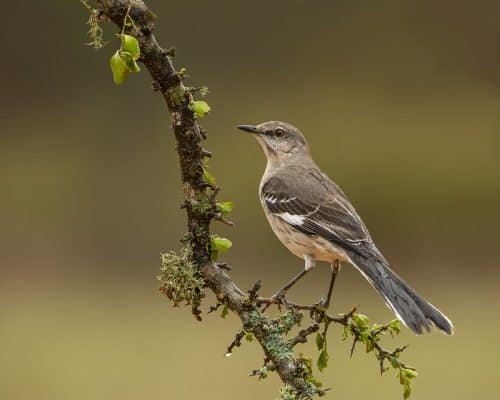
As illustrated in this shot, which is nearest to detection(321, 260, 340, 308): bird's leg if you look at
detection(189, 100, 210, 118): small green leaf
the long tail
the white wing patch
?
the long tail

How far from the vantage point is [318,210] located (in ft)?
18.1

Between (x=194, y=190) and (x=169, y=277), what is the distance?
295 millimetres

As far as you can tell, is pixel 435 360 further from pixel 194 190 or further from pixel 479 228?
pixel 194 190

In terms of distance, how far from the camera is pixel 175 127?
3021mm

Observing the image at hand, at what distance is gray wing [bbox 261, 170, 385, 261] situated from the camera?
5.12 meters

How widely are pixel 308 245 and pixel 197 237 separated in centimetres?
204

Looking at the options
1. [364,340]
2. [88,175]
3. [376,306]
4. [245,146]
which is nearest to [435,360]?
[376,306]

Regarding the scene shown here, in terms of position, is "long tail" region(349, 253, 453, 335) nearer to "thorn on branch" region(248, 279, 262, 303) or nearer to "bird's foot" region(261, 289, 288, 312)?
"bird's foot" region(261, 289, 288, 312)

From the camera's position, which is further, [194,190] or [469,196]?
[469,196]

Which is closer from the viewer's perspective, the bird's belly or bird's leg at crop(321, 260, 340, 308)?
bird's leg at crop(321, 260, 340, 308)

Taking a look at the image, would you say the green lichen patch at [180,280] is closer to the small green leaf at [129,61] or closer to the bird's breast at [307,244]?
the small green leaf at [129,61]

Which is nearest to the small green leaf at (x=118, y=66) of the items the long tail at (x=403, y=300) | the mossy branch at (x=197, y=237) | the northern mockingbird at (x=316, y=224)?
the mossy branch at (x=197, y=237)

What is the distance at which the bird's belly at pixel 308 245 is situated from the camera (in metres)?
5.12

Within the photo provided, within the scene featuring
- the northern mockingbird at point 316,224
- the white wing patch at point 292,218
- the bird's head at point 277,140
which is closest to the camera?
the northern mockingbird at point 316,224
